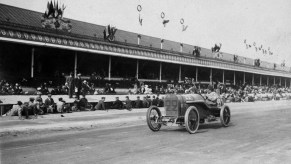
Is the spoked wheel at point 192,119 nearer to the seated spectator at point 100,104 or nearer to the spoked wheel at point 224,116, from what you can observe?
the spoked wheel at point 224,116

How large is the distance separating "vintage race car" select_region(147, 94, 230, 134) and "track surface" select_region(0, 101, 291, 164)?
406mm

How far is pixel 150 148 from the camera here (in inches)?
301

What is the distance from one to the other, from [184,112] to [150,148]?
133 inches

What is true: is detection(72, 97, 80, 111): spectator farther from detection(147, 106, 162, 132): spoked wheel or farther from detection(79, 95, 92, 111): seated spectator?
detection(147, 106, 162, 132): spoked wheel

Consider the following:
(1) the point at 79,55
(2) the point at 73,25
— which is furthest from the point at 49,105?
(2) the point at 73,25

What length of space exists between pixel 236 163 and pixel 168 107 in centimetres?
491

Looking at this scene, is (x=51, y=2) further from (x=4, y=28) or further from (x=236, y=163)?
(x=236, y=163)

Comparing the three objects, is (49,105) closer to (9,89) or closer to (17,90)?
(17,90)

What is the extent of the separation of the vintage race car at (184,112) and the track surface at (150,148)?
1.33 feet

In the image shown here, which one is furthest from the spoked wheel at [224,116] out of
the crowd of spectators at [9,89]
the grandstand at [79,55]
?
the grandstand at [79,55]

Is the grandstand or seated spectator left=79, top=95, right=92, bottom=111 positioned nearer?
seated spectator left=79, top=95, right=92, bottom=111

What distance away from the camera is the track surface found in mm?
6496

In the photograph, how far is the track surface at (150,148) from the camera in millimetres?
6496

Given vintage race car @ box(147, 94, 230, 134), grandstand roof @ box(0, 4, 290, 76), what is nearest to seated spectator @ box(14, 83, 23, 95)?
grandstand roof @ box(0, 4, 290, 76)
